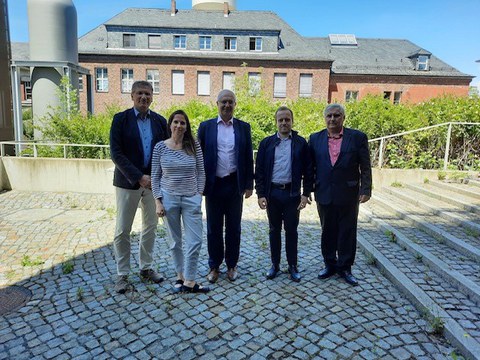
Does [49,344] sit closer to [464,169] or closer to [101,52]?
[464,169]

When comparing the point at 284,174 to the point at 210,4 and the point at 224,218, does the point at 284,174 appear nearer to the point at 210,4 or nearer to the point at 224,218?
the point at 224,218

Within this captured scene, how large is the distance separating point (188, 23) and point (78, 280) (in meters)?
32.7

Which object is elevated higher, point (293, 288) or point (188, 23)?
point (188, 23)

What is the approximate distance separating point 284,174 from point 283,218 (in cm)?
55

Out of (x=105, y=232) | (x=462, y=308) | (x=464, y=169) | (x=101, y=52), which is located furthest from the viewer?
(x=101, y=52)

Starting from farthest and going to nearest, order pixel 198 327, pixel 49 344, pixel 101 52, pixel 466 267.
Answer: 1. pixel 101 52
2. pixel 466 267
3. pixel 198 327
4. pixel 49 344

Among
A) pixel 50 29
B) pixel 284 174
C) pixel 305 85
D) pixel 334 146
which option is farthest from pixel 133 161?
pixel 305 85

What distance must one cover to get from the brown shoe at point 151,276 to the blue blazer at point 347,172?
7.03 ft

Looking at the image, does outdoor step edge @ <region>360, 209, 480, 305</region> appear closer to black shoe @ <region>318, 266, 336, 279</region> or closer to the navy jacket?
black shoe @ <region>318, 266, 336, 279</region>

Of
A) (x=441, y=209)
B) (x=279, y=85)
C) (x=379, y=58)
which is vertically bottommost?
(x=441, y=209)

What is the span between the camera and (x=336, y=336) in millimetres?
3148

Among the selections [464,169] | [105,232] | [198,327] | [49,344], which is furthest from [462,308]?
[464,169]

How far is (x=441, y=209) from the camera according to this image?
6578 millimetres

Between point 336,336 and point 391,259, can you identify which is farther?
point 391,259
